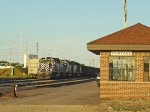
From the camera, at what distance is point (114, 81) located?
90.4 ft

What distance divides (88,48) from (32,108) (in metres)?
6.39

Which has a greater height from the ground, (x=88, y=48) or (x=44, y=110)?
(x=88, y=48)

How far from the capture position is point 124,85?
90.0 ft

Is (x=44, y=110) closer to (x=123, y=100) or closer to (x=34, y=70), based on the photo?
(x=123, y=100)

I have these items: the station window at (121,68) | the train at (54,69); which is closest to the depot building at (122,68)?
the station window at (121,68)

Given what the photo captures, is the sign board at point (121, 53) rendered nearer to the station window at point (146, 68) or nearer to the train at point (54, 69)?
the station window at point (146, 68)

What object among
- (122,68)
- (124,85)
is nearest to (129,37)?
(122,68)

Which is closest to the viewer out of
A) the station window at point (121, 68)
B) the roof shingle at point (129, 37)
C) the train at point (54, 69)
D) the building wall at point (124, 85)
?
the roof shingle at point (129, 37)

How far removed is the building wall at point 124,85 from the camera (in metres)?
27.3

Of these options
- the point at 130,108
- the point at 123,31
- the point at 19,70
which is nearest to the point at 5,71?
the point at 19,70

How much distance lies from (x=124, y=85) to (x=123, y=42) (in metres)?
2.68

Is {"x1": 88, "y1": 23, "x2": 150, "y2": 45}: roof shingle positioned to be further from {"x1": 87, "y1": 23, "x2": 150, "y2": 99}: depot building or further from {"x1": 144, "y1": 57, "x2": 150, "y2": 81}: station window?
{"x1": 144, "y1": 57, "x2": 150, "y2": 81}: station window

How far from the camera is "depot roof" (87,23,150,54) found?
2678cm

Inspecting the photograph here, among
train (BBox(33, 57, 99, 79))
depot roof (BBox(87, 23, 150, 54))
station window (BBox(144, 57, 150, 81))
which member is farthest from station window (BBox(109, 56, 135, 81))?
train (BBox(33, 57, 99, 79))
